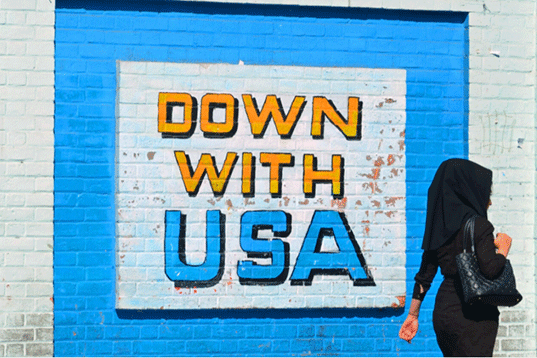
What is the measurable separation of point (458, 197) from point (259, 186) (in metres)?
2.20

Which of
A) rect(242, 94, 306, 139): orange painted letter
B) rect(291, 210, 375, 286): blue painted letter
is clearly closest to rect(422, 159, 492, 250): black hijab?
rect(291, 210, 375, 286): blue painted letter

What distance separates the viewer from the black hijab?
3641 millimetres

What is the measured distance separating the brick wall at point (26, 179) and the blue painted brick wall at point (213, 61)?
4.2 inches

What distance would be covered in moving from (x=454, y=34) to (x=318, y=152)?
1.86m

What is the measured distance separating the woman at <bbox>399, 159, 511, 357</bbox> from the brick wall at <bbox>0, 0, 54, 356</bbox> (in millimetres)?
3511

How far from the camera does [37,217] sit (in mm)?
5262

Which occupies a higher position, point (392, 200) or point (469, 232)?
point (392, 200)

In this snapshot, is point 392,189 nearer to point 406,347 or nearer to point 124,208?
point 406,347

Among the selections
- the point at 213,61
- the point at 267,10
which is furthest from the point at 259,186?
the point at 267,10

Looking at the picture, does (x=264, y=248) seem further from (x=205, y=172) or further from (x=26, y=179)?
(x=26, y=179)

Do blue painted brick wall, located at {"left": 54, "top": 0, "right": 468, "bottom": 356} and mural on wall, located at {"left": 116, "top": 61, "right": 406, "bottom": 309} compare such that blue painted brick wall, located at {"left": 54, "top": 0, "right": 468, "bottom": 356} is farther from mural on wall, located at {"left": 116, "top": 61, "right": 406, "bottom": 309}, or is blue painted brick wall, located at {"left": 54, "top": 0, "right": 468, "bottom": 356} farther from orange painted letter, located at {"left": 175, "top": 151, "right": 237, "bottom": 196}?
orange painted letter, located at {"left": 175, "top": 151, "right": 237, "bottom": 196}

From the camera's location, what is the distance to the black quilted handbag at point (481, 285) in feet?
11.3

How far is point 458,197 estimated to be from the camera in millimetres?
3699

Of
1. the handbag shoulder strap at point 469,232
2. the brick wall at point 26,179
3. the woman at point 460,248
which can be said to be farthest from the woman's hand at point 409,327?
the brick wall at point 26,179
